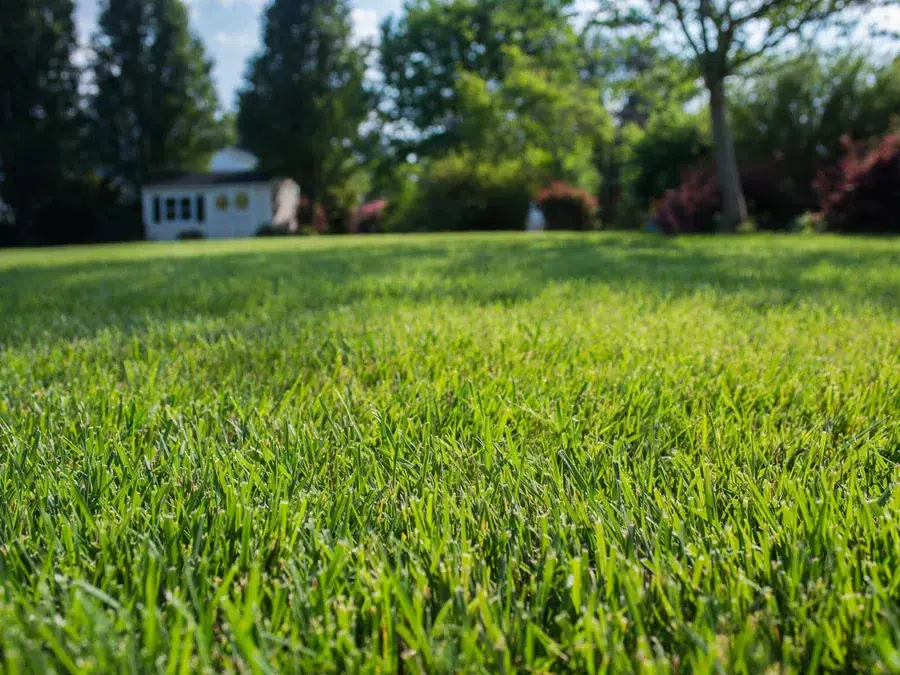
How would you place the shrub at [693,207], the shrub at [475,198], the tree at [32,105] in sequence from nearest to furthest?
the shrub at [693,207]
the shrub at [475,198]
the tree at [32,105]

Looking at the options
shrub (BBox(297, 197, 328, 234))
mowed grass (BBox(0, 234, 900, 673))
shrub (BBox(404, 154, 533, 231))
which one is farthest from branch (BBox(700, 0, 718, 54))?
shrub (BBox(297, 197, 328, 234))

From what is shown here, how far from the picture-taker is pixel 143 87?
31672 millimetres

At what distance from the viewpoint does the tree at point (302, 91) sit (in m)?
33.0

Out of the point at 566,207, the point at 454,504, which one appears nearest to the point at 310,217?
the point at 566,207

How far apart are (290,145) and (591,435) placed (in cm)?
3476

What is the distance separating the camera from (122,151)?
3275cm

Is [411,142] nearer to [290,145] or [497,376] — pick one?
[290,145]

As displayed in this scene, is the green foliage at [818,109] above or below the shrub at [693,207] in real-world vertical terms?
above

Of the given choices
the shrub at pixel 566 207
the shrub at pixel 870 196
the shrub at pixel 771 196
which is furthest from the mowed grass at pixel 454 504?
the shrub at pixel 566 207

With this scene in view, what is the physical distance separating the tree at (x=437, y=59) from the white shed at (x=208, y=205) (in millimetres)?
10075

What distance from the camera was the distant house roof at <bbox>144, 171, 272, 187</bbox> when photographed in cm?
3206

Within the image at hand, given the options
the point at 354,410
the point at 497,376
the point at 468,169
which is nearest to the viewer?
the point at 354,410

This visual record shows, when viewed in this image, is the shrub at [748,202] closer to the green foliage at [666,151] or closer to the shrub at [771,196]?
the shrub at [771,196]

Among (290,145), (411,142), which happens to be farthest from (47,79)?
(411,142)
